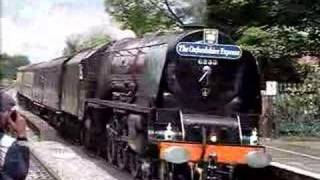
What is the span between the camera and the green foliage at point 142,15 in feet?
112

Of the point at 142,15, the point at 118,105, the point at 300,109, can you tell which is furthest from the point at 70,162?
the point at 142,15

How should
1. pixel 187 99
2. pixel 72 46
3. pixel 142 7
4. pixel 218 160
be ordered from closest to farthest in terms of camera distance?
pixel 218 160 → pixel 187 99 → pixel 142 7 → pixel 72 46

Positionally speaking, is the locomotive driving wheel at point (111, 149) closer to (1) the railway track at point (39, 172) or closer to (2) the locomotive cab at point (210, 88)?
(1) the railway track at point (39, 172)

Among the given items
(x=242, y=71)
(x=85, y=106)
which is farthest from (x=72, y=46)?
(x=242, y=71)

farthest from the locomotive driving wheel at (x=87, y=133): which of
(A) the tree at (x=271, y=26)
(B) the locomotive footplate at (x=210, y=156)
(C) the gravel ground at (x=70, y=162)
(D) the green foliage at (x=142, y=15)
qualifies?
(D) the green foliage at (x=142, y=15)

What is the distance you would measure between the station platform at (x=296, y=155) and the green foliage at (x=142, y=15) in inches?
574

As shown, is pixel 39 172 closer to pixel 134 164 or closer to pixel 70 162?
Answer: pixel 70 162

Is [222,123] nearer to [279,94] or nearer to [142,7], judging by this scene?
[279,94]

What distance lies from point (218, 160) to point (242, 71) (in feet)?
5.86

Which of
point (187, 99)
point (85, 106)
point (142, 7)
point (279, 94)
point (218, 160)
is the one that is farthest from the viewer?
point (142, 7)

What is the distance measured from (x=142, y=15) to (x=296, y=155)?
20146 mm

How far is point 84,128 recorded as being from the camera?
18.1 meters

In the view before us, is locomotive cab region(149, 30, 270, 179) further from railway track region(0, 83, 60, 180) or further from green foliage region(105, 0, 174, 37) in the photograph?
green foliage region(105, 0, 174, 37)

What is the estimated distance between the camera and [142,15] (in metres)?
34.5
